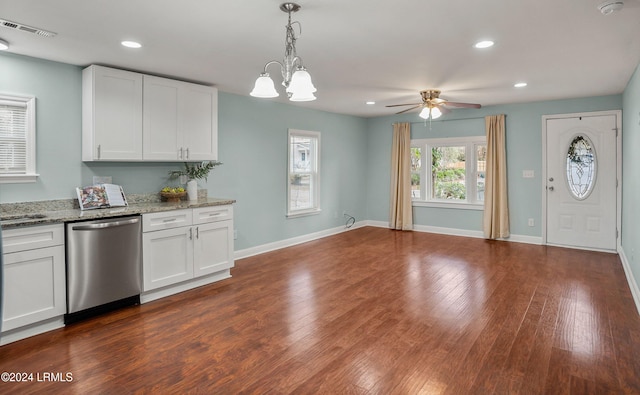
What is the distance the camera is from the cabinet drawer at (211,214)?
165 inches

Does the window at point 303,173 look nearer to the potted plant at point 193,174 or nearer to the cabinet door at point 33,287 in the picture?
the potted plant at point 193,174

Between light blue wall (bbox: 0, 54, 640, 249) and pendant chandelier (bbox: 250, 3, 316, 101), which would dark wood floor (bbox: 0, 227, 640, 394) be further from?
pendant chandelier (bbox: 250, 3, 316, 101)

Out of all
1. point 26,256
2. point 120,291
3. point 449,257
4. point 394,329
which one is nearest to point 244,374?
point 394,329

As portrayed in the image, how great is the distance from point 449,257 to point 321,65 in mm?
3257

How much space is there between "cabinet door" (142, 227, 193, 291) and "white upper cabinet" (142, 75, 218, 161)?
0.90m

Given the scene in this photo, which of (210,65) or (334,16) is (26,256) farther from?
(334,16)

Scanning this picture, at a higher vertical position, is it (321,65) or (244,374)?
(321,65)

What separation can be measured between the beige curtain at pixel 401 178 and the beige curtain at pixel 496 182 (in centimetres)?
145

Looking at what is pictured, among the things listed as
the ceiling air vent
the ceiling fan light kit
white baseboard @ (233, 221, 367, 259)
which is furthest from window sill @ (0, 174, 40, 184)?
the ceiling fan light kit

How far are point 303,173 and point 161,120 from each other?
2972mm

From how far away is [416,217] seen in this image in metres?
7.73

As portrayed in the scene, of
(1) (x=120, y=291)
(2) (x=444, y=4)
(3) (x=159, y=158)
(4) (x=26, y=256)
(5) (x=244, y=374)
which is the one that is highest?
(2) (x=444, y=4)

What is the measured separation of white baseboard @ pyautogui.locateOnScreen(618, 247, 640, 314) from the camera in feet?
12.0

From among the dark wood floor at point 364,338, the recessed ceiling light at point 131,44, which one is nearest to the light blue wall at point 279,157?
the recessed ceiling light at point 131,44
